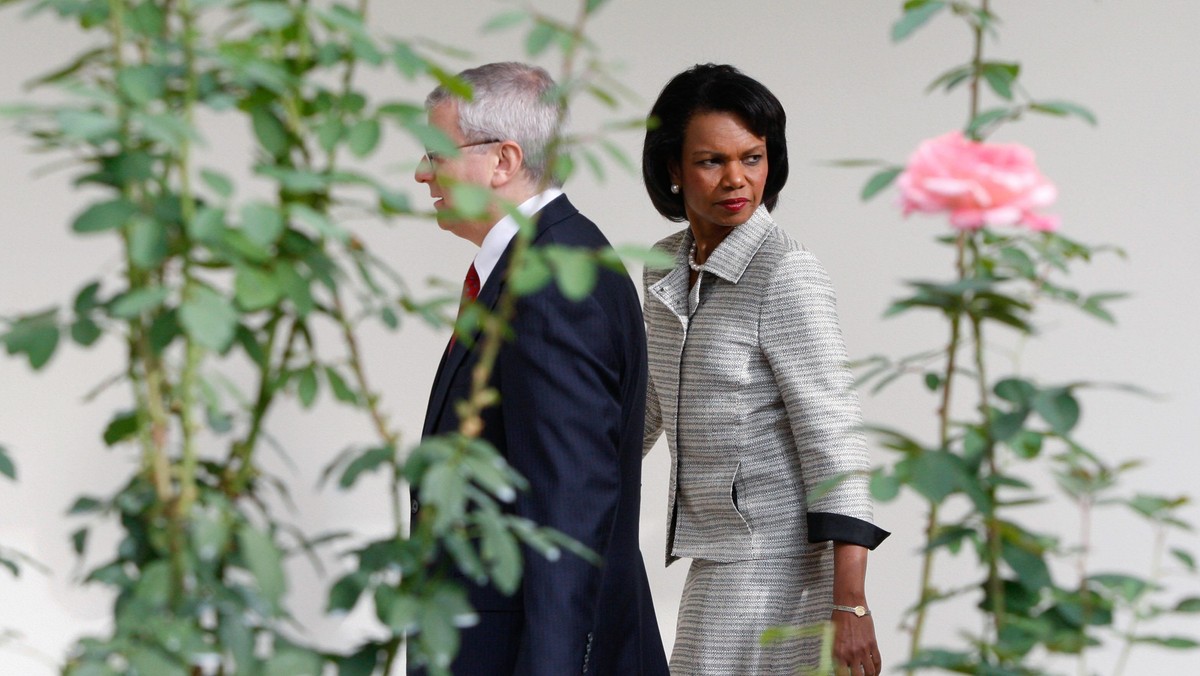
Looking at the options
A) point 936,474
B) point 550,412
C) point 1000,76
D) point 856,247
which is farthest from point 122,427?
point 856,247

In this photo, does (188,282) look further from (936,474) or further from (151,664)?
(936,474)

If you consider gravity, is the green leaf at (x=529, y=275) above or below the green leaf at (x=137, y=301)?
above

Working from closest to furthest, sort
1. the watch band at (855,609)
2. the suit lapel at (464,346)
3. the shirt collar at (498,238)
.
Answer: the suit lapel at (464,346) → the shirt collar at (498,238) → the watch band at (855,609)

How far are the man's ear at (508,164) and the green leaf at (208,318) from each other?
122 cm

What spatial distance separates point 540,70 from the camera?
2152 mm

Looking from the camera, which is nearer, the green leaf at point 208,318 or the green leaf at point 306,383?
the green leaf at point 208,318

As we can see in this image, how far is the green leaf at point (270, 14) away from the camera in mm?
866

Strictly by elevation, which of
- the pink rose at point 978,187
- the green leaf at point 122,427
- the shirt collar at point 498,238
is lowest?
the green leaf at point 122,427

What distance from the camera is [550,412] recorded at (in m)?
1.86

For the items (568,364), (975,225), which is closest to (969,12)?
(975,225)

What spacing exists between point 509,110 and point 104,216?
1.26m

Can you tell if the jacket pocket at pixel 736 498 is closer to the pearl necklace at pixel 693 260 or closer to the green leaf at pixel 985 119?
the pearl necklace at pixel 693 260

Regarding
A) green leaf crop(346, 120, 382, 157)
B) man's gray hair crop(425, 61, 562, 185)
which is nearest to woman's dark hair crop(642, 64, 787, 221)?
man's gray hair crop(425, 61, 562, 185)

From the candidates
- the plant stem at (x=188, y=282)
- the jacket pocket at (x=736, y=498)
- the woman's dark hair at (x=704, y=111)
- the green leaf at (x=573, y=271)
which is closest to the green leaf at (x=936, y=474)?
the green leaf at (x=573, y=271)
